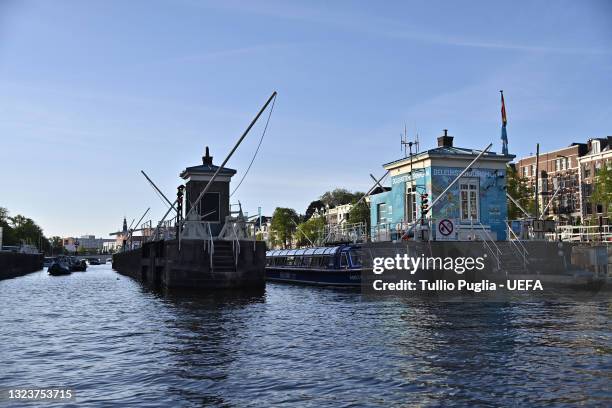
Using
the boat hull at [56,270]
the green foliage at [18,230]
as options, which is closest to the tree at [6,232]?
the green foliage at [18,230]

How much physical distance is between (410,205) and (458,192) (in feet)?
14.7

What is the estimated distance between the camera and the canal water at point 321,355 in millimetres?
13422

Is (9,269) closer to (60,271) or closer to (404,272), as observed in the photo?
(60,271)

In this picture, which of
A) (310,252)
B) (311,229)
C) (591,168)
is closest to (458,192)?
(310,252)

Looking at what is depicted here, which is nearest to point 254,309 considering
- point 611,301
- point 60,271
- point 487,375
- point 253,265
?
point 253,265

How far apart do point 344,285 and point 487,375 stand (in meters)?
30.0

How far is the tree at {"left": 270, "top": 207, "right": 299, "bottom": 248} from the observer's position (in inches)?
6314

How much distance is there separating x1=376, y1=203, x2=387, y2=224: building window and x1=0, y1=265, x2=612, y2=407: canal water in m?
25.6

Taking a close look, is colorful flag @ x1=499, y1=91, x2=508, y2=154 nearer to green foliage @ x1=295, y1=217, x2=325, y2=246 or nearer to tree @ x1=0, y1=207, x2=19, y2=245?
green foliage @ x1=295, y1=217, x2=325, y2=246

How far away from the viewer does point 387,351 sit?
18.2 meters

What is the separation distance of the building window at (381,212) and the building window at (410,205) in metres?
4.40

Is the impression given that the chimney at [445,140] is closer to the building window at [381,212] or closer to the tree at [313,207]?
the building window at [381,212]

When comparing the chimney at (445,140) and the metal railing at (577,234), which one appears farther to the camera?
the chimney at (445,140)

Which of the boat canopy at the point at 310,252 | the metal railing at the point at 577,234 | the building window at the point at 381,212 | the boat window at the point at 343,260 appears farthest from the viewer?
the building window at the point at 381,212
